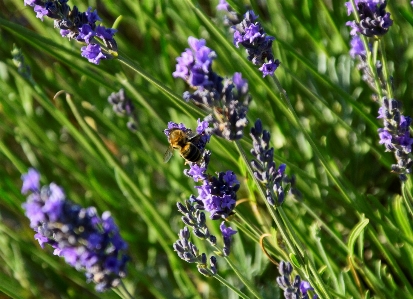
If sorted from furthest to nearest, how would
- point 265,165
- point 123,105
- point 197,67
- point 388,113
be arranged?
1. point 123,105
2. point 388,113
3. point 265,165
4. point 197,67

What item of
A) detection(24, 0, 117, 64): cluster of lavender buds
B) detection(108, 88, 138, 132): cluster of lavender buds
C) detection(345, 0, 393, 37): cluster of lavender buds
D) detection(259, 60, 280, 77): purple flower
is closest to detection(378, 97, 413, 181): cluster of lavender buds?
detection(345, 0, 393, 37): cluster of lavender buds

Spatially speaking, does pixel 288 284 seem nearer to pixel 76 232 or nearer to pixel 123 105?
pixel 76 232

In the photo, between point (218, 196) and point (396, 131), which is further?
point (396, 131)

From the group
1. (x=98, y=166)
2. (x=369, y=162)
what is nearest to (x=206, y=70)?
(x=369, y=162)

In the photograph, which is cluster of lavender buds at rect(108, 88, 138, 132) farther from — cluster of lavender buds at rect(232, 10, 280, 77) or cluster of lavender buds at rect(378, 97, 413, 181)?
cluster of lavender buds at rect(378, 97, 413, 181)

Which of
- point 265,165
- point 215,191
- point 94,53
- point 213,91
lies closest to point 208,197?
point 215,191

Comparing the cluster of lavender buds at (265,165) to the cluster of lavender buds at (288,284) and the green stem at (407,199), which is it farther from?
the green stem at (407,199)
